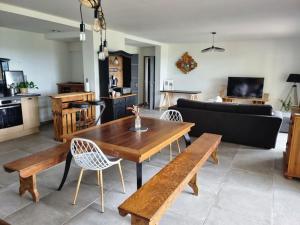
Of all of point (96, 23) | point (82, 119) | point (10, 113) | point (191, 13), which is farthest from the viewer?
point (82, 119)

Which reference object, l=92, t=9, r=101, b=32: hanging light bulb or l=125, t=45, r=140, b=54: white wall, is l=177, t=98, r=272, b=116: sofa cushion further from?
l=125, t=45, r=140, b=54: white wall

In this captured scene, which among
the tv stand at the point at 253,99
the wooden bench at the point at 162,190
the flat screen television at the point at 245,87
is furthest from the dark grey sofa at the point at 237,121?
the flat screen television at the point at 245,87

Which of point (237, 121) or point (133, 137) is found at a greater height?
point (133, 137)

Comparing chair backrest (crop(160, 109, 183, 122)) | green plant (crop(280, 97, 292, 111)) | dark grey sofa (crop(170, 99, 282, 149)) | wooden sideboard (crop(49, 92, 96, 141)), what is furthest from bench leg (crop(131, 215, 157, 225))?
green plant (crop(280, 97, 292, 111))

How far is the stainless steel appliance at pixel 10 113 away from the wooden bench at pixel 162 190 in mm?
3784

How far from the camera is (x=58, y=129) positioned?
445 cm

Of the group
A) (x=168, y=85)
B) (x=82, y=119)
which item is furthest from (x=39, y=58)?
(x=168, y=85)

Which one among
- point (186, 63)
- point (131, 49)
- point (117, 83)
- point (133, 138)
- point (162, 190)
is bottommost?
point (162, 190)

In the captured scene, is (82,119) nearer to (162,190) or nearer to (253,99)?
(162,190)

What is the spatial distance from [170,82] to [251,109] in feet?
15.0

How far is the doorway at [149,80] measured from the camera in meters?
8.57

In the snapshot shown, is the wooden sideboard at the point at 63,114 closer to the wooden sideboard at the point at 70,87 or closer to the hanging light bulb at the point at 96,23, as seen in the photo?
the wooden sideboard at the point at 70,87

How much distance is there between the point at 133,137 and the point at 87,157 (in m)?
0.54

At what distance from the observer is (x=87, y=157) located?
2.29 metres
